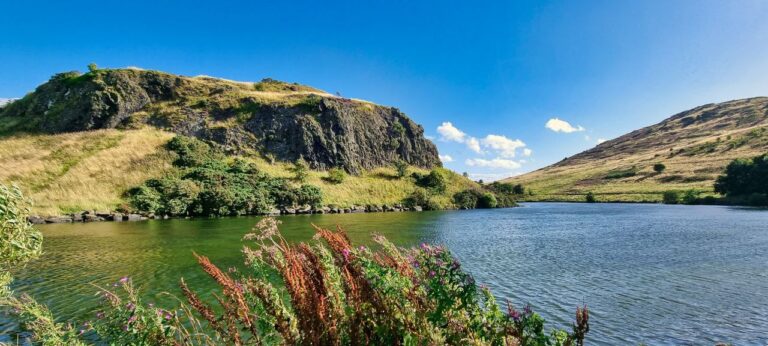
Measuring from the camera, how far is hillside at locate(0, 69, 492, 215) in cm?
7250

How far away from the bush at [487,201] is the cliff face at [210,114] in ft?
92.7

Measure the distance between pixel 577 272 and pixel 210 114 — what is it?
93.6 meters

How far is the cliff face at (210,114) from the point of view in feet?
298

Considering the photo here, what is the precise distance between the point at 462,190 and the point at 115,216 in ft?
248

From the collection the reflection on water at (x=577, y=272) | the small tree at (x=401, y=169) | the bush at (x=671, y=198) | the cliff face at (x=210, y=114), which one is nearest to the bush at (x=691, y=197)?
the bush at (x=671, y=198)

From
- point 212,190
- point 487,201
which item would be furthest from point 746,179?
point 212,190

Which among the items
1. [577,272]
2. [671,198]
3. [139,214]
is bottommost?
[139,214]

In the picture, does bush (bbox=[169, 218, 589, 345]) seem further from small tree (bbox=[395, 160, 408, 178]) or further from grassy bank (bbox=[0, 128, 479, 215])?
small tree (bbox=[395, 160, 408, 178])

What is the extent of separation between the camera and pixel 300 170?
86.5 metres

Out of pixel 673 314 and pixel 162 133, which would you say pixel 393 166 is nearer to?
pixel 162 133

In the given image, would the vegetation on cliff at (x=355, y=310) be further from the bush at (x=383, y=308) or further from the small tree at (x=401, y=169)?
the small tree at (x=401, y=169)

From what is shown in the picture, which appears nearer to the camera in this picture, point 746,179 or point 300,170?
point 300,170

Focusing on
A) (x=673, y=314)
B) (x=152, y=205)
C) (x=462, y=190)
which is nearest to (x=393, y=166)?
(x=462, y=190)

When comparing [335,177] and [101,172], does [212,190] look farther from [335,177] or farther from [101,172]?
[335,177]
